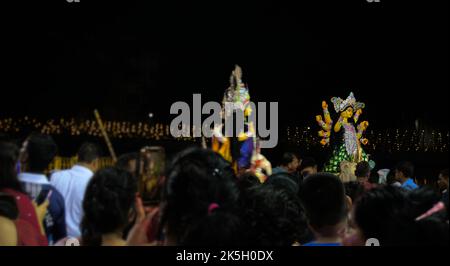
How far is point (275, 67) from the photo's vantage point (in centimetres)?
1380

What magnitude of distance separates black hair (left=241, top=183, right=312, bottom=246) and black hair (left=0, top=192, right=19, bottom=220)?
1084 mm

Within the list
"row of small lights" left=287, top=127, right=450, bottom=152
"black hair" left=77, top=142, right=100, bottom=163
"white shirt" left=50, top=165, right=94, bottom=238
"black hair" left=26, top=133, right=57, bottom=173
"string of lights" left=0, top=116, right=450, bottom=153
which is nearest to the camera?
"black hair" left=26, top=133, right=57, bottom=173

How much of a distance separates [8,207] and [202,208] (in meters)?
0.92

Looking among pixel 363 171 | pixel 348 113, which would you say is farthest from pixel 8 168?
pixel 348 113

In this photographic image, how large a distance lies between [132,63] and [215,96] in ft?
9.90

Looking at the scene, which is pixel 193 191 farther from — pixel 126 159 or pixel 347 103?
pixel 347 103

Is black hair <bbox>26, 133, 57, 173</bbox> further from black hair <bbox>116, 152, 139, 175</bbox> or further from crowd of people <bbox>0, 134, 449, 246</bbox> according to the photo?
black hair <bbox>116, 152, 139, 175</bbox>

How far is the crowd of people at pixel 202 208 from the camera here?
2326mm

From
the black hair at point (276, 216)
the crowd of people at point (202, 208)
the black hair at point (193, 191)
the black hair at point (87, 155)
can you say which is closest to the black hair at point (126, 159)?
the crowd of people at point (202, 208)

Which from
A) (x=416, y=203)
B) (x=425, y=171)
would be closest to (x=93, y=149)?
(x=416, y=203)

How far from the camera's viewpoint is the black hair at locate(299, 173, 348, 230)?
2.56 meters

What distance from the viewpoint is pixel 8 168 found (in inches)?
107

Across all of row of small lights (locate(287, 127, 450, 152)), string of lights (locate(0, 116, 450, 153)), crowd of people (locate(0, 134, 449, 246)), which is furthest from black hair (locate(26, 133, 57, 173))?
row of small lights (locate(287, 127, 450, 152))

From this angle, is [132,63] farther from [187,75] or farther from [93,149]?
[93,149]
